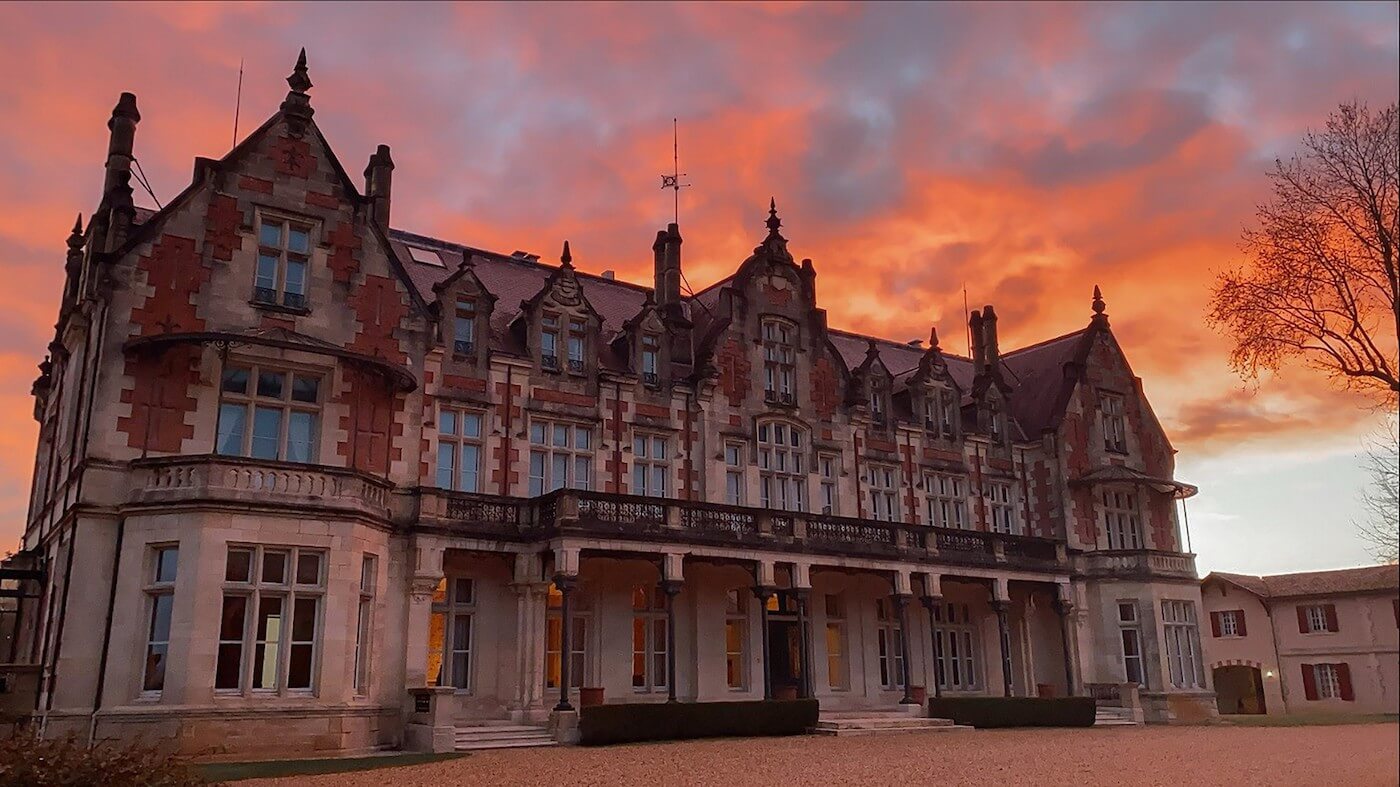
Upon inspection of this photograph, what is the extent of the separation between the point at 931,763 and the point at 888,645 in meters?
16.1

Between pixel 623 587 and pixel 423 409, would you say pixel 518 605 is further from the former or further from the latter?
pixel 423 409

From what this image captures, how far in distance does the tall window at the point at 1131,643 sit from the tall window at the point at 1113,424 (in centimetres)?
671

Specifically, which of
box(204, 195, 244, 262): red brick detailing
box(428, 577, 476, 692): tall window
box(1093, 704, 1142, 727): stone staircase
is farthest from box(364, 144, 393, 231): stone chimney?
box(1093, 704, 1142, 727): stone staircase

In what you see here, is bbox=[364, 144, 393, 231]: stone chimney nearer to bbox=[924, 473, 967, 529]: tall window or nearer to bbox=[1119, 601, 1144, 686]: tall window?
bbox=[924, 473, 967, 529]: tall window

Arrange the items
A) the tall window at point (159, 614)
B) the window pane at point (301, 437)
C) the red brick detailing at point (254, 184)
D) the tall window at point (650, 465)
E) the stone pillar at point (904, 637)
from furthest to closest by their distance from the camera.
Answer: the stone pillar at point (904, 637) < the tall window at point (650, 465) < the red brick detailing at point (254, 184) < the window pane at point (301, 437) < the tall window at point (159, 614)

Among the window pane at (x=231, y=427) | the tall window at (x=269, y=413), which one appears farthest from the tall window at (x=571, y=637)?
the window pane at (x=231, y=427)

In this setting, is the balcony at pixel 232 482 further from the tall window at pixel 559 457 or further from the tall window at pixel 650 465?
the tall window at pixel 650 465

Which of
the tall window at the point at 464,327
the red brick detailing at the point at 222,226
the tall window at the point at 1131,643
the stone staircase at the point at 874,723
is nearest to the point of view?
the red brick detailing at the point at 222,226

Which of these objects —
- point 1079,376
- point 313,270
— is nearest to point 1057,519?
point 1079,376

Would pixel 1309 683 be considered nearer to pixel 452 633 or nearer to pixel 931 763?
pixel 931 763

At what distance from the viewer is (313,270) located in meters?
26.0

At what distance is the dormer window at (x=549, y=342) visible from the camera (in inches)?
1182

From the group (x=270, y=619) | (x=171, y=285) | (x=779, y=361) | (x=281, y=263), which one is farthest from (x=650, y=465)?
(x=171, y=285)

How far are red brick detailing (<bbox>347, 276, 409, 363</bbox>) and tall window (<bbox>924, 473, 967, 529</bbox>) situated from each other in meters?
19.7
